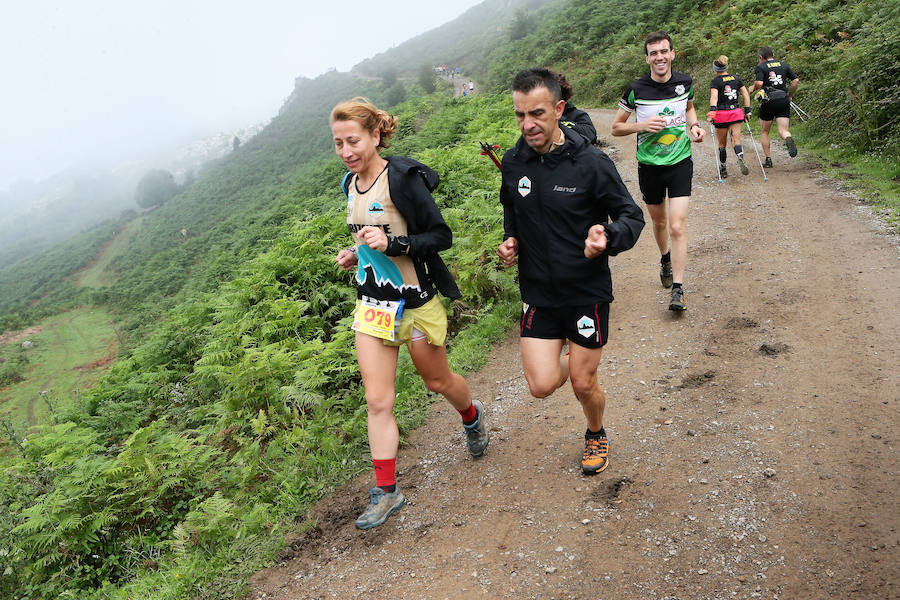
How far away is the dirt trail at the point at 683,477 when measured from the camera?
3.04m

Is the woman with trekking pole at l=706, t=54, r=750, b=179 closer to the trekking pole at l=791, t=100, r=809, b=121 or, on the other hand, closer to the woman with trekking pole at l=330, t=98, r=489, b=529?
the trekking pole at l=791, t=100, r=809, b=121

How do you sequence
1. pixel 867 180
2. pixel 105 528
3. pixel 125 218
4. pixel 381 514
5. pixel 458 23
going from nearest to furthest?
pixel 381 514 < pixel 105 528 < pixel 867 180 < pixel 125 218 < pixel 458 23

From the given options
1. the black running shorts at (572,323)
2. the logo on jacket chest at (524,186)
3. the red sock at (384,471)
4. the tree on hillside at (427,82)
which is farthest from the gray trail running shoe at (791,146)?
the tree on hillside at (427,82)

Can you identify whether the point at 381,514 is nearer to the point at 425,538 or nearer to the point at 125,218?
the point at 425,538

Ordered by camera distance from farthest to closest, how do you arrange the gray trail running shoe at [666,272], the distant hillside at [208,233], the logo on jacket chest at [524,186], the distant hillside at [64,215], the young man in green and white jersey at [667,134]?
the distant hillside at [64,215], the distant hillside at [208,233], the gray trail running shoe at [666,272], the young man in green and white jersey at [667,134], the logo on jacket chest at [524,186]

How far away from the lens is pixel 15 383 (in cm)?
2695

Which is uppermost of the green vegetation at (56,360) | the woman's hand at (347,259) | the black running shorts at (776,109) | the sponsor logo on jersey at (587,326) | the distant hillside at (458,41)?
the distant hillside at (458,41)

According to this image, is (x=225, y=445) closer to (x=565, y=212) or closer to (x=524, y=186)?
(x=524, y=186)

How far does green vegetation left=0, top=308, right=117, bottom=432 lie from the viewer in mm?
22625

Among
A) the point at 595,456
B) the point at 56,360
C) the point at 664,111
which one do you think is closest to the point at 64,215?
the point at 56,360

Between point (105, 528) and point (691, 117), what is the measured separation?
706 centimetres

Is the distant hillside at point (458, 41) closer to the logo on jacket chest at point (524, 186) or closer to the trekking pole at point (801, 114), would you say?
the trekking pole at point (801, 114)

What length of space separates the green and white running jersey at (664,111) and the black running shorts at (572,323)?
307 centimetres

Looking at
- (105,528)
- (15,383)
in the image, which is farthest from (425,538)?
(15,383)
